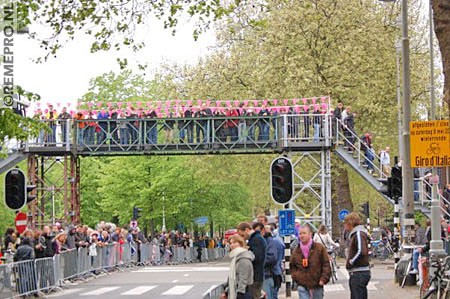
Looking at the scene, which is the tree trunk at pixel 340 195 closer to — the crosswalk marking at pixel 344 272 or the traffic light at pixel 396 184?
the crosswalk marking at pixel 344 272

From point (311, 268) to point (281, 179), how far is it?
17.8 feet

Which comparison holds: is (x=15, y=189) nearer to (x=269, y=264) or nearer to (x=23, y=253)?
(x=23, y=253)

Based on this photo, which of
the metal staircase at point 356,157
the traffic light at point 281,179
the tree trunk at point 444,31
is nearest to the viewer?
the tree trunk at point 444,31

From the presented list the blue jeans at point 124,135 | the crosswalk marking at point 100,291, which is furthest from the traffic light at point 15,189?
the blue jeans at point 124,135

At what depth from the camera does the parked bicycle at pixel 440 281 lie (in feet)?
60.0

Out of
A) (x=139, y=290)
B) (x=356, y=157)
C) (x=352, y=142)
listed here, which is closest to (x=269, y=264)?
(x=139, y=290)

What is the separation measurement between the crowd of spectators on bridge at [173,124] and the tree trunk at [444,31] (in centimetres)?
2766

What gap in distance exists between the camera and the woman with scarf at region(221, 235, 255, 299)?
15.0m

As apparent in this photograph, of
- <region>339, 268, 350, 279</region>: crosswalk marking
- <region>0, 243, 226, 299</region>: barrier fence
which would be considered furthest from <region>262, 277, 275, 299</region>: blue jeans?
<region>339, 268, 350, 279</region>: crosswalk marking

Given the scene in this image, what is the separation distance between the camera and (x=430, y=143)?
733 inches

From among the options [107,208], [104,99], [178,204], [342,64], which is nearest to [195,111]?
[342,64]

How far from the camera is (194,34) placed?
20.5 meters

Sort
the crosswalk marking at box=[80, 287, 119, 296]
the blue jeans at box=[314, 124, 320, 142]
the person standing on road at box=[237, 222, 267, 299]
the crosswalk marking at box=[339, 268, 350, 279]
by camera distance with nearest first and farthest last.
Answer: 1. the person standing on road at box=[237, 222, 267, 299]
2. the crosswalk marking at box=[80, 287, 119, 296]
3. the crosswalk marking at box=[339, 268, 350, 279]
4. the blue jeans at box=[314, 124, 320, 142]

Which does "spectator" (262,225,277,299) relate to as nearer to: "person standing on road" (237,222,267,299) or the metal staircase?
"person standing on road" (237,222,267,299)
